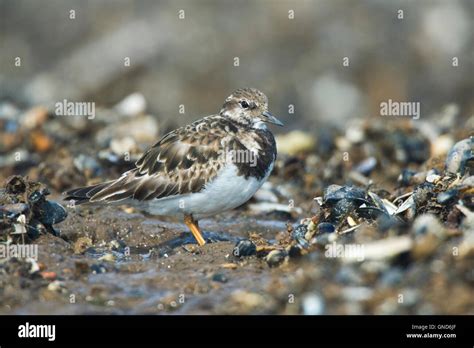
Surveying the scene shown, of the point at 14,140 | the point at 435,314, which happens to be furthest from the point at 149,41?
the point at 435,314

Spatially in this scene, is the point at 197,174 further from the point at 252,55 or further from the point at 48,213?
the point at 252,55

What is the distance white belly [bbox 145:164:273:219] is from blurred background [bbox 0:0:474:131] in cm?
577

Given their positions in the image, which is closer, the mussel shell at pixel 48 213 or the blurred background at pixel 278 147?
the blurred background at pixel 278 147

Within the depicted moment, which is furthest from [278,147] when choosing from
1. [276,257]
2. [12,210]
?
[12,210]

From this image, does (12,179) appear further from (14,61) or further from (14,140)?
(14,61)

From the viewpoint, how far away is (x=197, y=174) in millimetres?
6230

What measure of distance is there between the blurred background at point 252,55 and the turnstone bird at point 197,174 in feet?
18.4

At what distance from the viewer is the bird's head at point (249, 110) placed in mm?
6859

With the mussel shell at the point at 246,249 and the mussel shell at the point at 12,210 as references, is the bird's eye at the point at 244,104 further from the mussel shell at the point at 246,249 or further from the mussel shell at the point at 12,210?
the mussel shell at the point at 12,210

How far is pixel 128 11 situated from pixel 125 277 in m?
9.85

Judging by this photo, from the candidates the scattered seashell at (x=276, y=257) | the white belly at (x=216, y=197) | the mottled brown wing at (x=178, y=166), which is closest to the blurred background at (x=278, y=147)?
the scattered seashell at (x=276, y=257)

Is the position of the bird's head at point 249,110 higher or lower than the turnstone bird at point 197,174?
higher

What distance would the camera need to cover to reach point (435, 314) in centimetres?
423

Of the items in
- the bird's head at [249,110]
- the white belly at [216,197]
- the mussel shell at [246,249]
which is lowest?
the mussel shell at [246,249]
